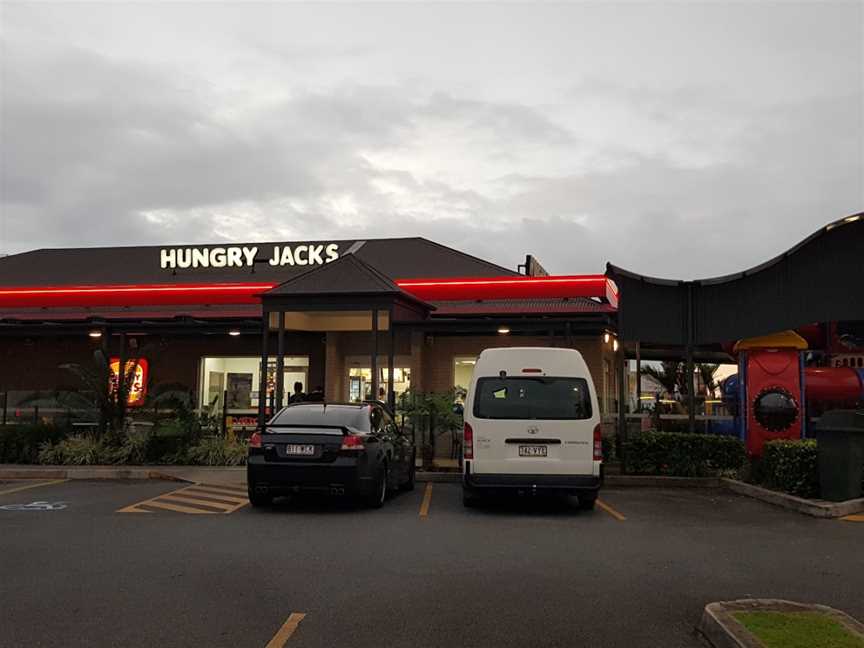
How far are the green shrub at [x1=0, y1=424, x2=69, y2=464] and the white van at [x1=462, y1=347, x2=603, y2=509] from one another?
10578mm

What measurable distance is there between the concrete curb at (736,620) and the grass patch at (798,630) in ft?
0.22

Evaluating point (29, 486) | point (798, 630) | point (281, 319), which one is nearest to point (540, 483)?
point (798, 630)

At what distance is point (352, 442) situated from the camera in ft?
34.1

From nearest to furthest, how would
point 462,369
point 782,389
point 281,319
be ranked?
point 782,389 → point 281,319 → point 462,369

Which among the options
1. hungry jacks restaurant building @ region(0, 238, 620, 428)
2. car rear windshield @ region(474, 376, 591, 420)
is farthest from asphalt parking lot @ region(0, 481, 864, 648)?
hungry jacks restaurant building @ region(0, 238, 620, 428)

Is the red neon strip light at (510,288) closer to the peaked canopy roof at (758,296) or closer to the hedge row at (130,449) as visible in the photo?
the peaked canopy roof at (758,296)

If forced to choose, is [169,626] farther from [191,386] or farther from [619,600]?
[191,386]

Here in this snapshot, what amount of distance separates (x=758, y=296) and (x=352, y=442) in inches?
403

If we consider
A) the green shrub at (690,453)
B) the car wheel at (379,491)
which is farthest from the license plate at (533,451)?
the green shrub at (690,453)

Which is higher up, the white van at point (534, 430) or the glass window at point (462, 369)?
the glass window at point (462, 369)

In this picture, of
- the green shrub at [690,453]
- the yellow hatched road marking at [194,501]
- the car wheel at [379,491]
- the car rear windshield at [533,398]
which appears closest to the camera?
the car rear windshield at [533,398]

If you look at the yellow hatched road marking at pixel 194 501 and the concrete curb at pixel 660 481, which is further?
the concrete curb at pixel 660 481

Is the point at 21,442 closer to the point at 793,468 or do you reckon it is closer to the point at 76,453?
the point at 76,453

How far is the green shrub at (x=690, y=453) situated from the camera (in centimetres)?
1438
